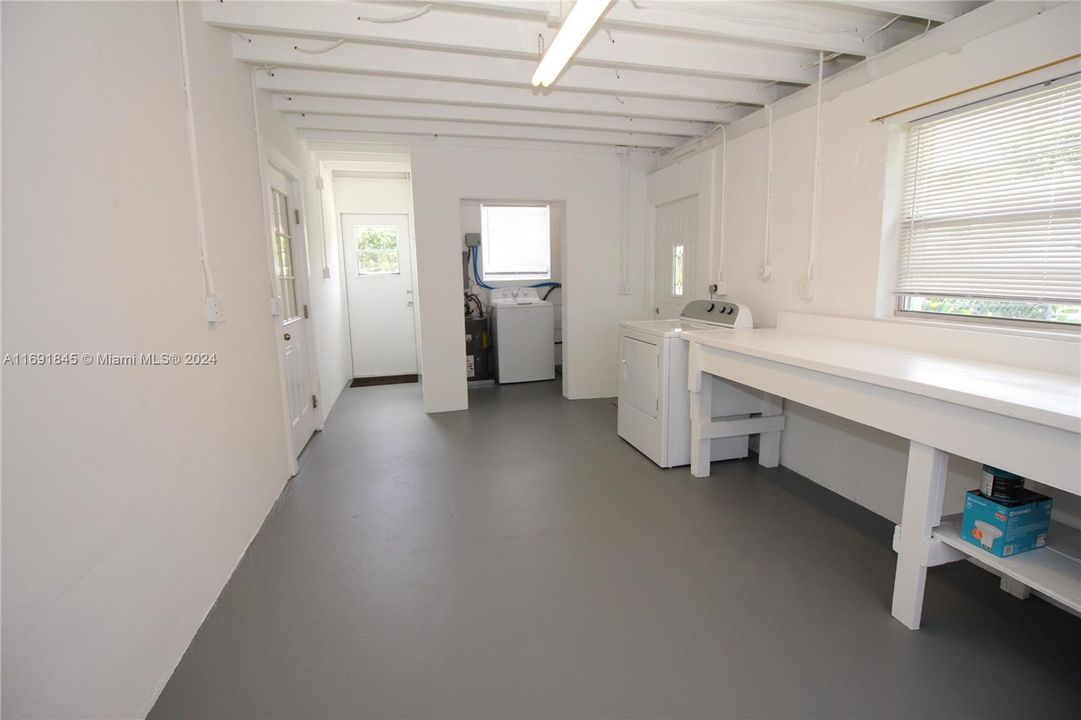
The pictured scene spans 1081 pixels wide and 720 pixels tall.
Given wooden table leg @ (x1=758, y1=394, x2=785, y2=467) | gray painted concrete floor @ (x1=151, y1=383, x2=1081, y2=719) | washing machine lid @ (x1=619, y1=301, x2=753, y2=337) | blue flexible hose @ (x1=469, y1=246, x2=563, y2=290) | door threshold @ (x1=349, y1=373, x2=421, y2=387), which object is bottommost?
gray painted concrete floor @ (x1=151, y1=383, x2=1081, y2=719)

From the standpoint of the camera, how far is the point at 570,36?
79.4 inches

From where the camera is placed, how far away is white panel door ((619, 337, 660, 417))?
330cm

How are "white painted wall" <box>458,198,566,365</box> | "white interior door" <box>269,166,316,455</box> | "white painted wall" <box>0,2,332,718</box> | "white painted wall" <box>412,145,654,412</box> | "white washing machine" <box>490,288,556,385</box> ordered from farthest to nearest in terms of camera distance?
"white painted wall" <box>458,198,566,365</box>, "white washing machine" <box>490,288,556,385</box>, "white painted wall" <box>412,145,654,412</box>, "white interior door" <box>269,166,316,455</box>, "white painted wall" <box>0,2,332,718</box>

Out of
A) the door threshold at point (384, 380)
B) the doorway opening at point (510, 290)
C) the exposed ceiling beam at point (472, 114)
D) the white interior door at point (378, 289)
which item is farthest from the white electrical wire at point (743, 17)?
the door threshold at point (384, 380)

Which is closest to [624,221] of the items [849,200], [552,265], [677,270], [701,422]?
[677,270]

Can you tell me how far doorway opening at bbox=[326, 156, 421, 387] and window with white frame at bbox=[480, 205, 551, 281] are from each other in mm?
960

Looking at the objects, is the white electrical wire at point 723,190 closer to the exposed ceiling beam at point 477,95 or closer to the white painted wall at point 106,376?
the exposed ceiling beam at point 477,95

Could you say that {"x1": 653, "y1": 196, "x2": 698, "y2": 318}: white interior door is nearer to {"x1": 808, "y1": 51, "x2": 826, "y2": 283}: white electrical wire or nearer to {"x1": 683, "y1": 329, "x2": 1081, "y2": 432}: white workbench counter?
{"x1": 808, "y1": 51, "x2": 826, "y2": 283}: white electrical wire

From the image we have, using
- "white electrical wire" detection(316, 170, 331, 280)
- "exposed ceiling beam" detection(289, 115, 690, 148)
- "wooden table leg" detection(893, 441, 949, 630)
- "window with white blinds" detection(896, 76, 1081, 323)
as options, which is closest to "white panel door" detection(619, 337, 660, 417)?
"window with white blinds" detection(896, 76, 1081, 323)

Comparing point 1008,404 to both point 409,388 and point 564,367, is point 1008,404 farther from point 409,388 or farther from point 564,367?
point 409,388

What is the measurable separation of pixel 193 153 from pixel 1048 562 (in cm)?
344

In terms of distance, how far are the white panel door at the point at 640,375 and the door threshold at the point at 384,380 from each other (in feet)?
10.9

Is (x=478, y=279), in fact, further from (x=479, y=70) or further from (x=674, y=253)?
(x=479, y=70)

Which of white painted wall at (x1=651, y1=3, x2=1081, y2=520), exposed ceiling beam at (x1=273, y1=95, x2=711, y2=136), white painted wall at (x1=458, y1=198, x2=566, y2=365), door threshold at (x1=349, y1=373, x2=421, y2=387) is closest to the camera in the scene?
white painted wall at (x1=651, y1=3, x2=1081, y2=520)
